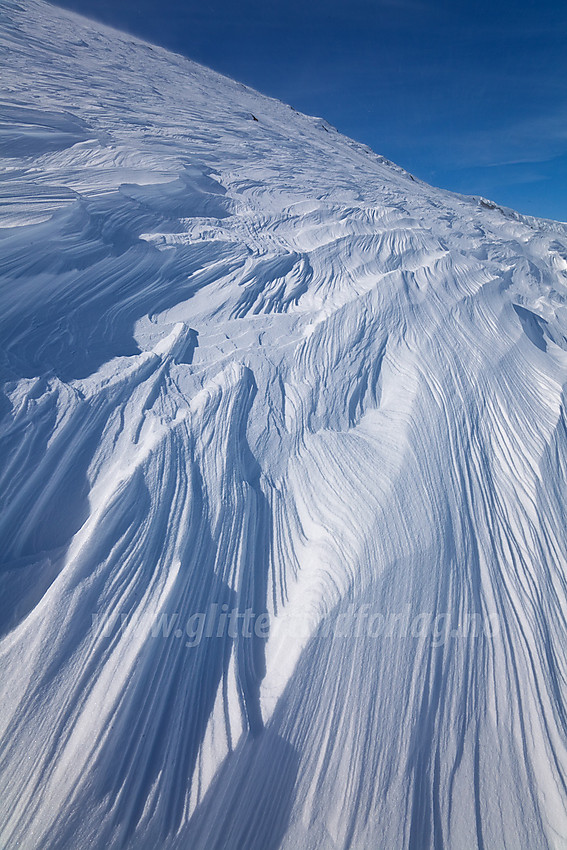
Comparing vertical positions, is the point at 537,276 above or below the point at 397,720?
above

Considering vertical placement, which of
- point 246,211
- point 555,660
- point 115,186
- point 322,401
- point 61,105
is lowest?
point 555,660

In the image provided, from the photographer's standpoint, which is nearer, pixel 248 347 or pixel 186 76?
pixel 248 347

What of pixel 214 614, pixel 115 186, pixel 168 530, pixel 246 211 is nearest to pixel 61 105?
pixel 115 186

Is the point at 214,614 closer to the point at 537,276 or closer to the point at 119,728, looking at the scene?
the point at 119,728

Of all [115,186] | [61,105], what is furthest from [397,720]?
[61,105]

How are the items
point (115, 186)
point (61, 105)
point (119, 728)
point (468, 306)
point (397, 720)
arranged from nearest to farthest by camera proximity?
1. point (119, 728)
2. point (397, 720)
3. point (115, 186)
4. point (468, 306)
5. point (61, 105)

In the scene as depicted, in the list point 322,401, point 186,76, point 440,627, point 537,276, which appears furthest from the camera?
point 186,76
